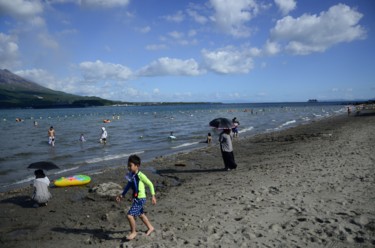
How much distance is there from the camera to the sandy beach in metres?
6.47

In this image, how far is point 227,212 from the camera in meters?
8.06

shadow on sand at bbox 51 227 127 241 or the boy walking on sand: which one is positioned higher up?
the boy walking on sand

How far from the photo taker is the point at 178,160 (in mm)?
17859

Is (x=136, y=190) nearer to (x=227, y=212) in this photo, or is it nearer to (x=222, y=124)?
(x=227, y=212)

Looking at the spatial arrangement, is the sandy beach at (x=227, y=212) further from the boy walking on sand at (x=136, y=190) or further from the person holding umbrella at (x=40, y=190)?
the boy walking on sand at (x=136, y=190)

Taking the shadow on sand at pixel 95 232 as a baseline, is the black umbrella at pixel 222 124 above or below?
above

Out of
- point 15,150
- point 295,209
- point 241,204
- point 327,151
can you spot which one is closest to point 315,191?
point 295,209

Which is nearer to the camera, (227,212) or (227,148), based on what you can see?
(227,212)

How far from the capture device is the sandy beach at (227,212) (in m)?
6.47

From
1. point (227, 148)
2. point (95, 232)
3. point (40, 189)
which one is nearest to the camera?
point (95, 232)

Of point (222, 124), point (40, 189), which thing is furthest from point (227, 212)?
point (222, 124)

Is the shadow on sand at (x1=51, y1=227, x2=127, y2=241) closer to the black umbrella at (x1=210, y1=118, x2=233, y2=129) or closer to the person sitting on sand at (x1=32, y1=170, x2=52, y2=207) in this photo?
the person sitting on sand at (x1=32, y1=170, x2=52, y2=207)

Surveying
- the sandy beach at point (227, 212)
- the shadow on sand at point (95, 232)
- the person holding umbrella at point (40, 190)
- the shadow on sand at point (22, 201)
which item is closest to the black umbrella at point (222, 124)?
the sandy beach at point (227, 212)

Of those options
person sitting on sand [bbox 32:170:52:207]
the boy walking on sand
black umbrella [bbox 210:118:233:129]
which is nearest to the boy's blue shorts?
the boy walking on sand
